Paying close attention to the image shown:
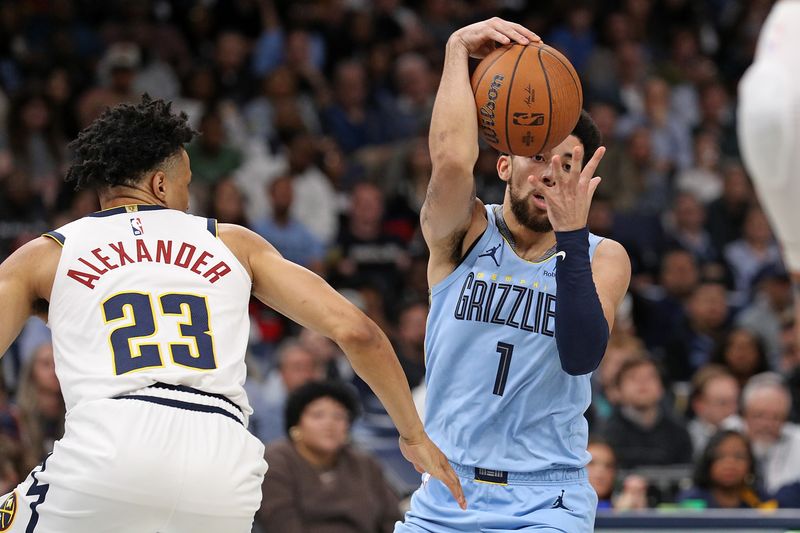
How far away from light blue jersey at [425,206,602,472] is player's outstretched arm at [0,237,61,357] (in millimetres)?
1368

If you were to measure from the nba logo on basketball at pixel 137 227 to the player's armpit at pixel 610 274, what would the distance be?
1.55 meters

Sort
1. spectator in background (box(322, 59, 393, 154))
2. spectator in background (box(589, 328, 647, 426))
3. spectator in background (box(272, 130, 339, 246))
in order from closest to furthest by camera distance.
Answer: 1. spectator in background (box(589, 328, 647, 426))
2. spectator in background (box(272, 130, 339, 246))
3. spectator in background (box(322, 59, 393, 154))

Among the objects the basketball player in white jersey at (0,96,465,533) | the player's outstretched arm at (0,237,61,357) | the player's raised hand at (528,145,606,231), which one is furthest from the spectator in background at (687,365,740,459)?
the player's outstretched arm at (0,237,61,357)

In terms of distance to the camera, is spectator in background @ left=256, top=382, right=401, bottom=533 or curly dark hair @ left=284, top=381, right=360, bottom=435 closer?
spectator in background @ left=256, top=382, right=401, bottom=533

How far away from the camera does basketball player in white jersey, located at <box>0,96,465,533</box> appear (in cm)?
386

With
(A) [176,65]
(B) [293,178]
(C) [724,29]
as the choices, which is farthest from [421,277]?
(C) [724,29]

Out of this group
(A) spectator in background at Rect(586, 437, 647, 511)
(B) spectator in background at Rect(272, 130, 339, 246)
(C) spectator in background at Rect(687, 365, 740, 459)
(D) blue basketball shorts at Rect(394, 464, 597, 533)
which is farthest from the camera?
(B) spectator in background at Rect(272, 130, 339, 246)

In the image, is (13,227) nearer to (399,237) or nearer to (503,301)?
(399,237)

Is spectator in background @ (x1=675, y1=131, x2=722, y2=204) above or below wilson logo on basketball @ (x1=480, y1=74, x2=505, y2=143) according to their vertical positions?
above

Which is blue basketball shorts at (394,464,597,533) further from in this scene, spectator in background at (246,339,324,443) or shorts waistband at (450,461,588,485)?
spectator in background at (246,339,324,443)

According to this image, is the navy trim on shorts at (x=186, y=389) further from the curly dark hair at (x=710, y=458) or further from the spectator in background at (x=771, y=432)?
the spectator in background at (x=771, y=432)

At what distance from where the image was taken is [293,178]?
12016 millimetres

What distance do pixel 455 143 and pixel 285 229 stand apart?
702 cm

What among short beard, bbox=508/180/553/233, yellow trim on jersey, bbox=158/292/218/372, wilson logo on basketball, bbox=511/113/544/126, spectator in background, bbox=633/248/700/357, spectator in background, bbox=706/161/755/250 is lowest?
yellow trim on jersey, bbox=158/292/218/372
